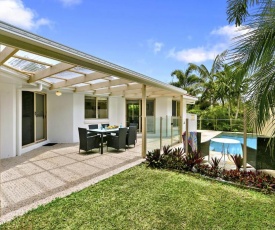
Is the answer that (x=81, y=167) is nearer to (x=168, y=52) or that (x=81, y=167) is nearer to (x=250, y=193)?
(x=250, y=193)

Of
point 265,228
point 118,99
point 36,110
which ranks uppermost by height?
point 118,99

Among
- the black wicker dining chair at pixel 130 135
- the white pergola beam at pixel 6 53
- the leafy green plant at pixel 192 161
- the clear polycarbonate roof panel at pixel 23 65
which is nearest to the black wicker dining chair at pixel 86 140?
the black wicker dining chair at pixel 130 135

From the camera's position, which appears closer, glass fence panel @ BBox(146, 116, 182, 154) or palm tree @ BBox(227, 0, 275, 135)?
palm tree @ BBox(227, 0, 275, 135)

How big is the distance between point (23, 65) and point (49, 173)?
3.18m

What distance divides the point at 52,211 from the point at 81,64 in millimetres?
2985

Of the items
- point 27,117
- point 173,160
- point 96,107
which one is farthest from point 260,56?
point 96,107

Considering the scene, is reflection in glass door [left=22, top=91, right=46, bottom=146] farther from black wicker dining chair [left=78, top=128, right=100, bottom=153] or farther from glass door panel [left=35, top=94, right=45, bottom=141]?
black wicker dining chair [left=78, top=128, right=100, bottom=153]

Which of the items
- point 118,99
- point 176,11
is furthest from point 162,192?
point 118,99

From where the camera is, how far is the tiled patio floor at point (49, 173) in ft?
12.4

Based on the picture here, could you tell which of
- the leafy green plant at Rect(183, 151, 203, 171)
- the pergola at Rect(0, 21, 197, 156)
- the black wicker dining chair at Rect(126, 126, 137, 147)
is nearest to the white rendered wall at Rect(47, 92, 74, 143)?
the pergola at Rect(0, 21, 197, 156)

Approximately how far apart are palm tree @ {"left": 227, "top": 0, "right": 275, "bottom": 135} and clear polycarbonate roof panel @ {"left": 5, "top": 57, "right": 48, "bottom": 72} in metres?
4.89

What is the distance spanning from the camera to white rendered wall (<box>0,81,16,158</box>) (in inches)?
254

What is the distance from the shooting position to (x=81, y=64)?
13.3ft

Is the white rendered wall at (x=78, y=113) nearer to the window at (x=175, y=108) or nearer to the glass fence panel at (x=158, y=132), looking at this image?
the glass fence panel at (x=158, y=132)
